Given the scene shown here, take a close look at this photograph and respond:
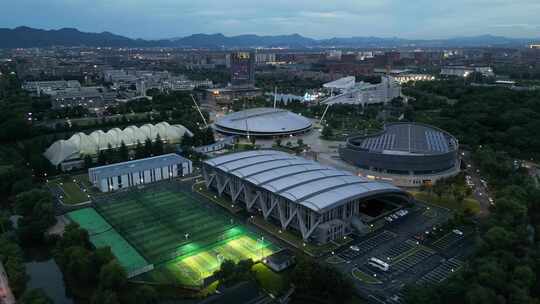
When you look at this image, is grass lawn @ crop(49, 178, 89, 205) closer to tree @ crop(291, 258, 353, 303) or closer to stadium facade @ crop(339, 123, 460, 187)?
tree @ crop(291, 258, 353, 303)

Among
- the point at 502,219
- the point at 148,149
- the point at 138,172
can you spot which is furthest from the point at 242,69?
the point at 502,219

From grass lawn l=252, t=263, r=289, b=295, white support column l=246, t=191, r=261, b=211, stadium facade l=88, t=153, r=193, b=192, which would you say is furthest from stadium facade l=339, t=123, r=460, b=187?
grass lawn l=252, t=263, r=289, b=295

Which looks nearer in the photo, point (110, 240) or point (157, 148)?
point (110, 240)

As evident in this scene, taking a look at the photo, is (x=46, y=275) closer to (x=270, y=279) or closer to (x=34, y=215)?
(x=34, y=215)

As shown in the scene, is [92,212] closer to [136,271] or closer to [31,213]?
[31,213]

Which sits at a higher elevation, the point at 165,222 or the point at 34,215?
the point at 34,215

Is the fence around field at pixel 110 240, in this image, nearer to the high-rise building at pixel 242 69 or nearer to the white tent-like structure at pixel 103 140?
the white tent-like structure at pixel 103 140

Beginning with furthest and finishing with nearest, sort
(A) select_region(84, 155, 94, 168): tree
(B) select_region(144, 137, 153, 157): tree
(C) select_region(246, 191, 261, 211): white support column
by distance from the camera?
(B) select_region(144, 137, 153, 157): tree → (A) select_region(84, 155, 94, 168): tree → (C) select_region(246, 191, 261, 211): white support column
